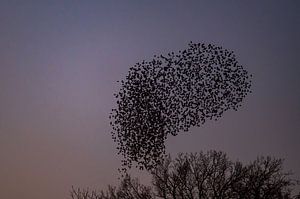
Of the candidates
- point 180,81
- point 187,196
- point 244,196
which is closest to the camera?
point 180,81

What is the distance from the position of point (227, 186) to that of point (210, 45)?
1240 cm

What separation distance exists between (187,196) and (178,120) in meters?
11.2

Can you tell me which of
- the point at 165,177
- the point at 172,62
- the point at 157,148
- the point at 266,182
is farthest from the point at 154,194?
the point at 172,62

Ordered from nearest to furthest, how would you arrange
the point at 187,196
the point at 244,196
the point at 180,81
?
the point at 180,81 < the point at 244,196 < the point at 187,196

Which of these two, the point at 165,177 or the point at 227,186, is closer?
the point at 227,186

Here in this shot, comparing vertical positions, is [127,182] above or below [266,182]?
above

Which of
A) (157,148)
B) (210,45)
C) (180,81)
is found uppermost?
(210,45)

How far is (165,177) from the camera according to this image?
3353 cm

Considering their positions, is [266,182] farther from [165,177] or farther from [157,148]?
[157,148]

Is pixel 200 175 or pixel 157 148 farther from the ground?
pixel 200 175

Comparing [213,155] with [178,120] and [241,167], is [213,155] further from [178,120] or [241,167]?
[178,120]

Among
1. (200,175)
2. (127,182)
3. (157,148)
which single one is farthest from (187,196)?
(157,148)

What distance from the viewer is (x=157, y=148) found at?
72.0 feet

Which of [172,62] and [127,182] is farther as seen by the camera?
[127,182]
